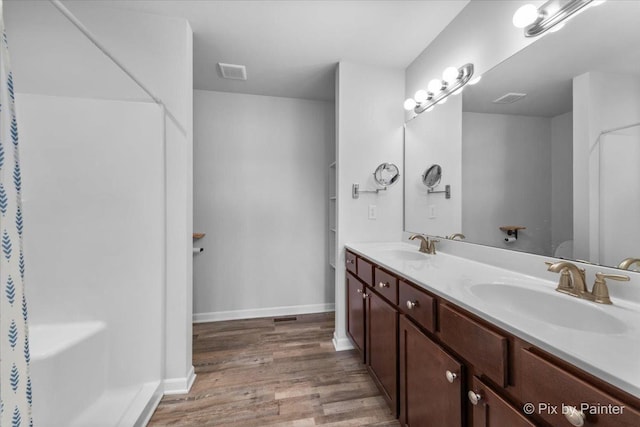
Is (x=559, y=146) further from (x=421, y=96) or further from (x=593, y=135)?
(x=421, y=96)

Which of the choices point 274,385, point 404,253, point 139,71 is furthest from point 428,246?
point 139,71

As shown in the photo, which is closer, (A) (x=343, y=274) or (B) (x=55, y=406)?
(B) (x=55, y=406)

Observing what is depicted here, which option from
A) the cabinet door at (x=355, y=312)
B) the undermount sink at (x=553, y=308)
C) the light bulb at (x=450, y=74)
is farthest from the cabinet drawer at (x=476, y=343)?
the light bulb at (x=450, y=74)

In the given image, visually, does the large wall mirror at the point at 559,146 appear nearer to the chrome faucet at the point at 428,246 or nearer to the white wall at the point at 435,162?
the white wall at the point at 435,162

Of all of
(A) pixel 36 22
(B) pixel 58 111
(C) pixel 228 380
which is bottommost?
(C) pixel 228 380

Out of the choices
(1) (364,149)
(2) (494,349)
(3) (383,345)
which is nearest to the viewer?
(2) (494,349)

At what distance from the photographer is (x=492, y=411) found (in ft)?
2.38

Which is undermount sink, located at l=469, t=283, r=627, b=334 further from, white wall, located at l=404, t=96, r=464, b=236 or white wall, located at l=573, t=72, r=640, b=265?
white wall, located at l=404, t=96, r=464, b=236

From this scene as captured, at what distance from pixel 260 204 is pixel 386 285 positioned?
1.82 meters

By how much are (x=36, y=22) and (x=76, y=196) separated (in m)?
1.06

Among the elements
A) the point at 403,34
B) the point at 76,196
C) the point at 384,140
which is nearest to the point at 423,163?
the point at 384,140

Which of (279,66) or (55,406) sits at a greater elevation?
(279,66)

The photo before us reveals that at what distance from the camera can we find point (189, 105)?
1757 mm

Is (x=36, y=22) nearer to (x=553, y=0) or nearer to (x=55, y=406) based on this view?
(x=55, y=406)
